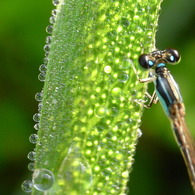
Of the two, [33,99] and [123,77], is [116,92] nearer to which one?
[123,77]

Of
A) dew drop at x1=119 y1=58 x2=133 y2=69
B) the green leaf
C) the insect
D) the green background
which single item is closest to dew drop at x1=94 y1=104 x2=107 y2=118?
the green leaf

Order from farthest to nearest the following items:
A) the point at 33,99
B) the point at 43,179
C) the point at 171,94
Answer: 1. the point at 33,99
2. the point at 171,94
3. the point at 43,179

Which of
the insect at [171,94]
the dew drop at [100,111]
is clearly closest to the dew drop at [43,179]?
the dew drop at [100,111]

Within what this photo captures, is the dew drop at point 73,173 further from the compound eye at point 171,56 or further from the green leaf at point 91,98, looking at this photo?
the compound eye at point 171,56

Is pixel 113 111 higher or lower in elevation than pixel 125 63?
lower

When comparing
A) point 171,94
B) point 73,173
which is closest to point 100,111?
point 73,173

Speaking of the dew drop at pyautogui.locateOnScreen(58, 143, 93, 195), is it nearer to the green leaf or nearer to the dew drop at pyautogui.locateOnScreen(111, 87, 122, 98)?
the green leaf

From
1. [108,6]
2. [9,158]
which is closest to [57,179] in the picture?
[108,6]
